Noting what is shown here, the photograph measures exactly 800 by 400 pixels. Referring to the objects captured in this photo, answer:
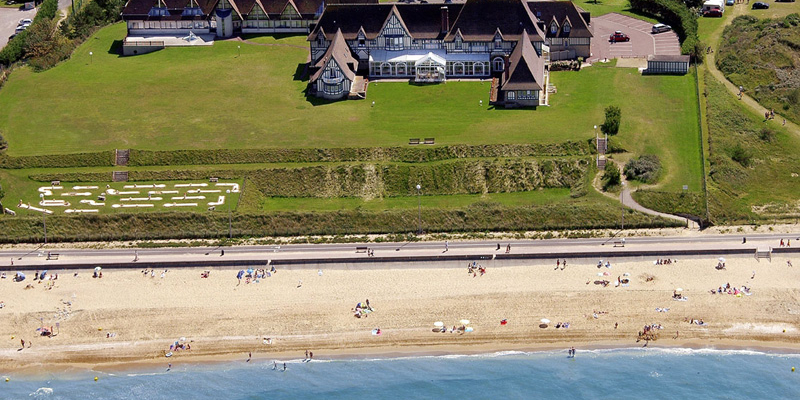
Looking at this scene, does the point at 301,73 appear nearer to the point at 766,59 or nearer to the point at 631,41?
the point at 631,41

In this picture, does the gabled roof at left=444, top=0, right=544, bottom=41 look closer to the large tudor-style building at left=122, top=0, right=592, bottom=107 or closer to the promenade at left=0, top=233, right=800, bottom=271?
the large tudor-style building at left=122, top=0, right=592, bottom=107

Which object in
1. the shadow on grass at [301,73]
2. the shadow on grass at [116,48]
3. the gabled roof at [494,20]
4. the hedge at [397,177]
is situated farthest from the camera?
the shadow on grass at [116,48]

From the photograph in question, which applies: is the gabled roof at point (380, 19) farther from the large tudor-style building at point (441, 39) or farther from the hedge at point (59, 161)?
the hedge at point (59, 161)

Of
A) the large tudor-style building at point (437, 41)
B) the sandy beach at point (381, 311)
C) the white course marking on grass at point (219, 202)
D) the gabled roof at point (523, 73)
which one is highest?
the large tudor-style building at point (437, 41)

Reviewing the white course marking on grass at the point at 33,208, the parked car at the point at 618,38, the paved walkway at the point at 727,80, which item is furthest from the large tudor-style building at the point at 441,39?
the white course marking on grass at the point at 33,208

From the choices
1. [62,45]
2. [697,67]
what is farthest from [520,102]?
[62,45]

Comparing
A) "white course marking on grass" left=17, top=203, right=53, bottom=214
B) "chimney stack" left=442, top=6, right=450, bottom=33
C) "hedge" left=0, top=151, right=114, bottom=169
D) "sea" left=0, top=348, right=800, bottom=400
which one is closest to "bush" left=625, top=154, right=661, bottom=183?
"sea" left=0, top=348, right=800, bottom=400

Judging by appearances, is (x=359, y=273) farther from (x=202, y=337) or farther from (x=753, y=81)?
(x=753, y=81)
